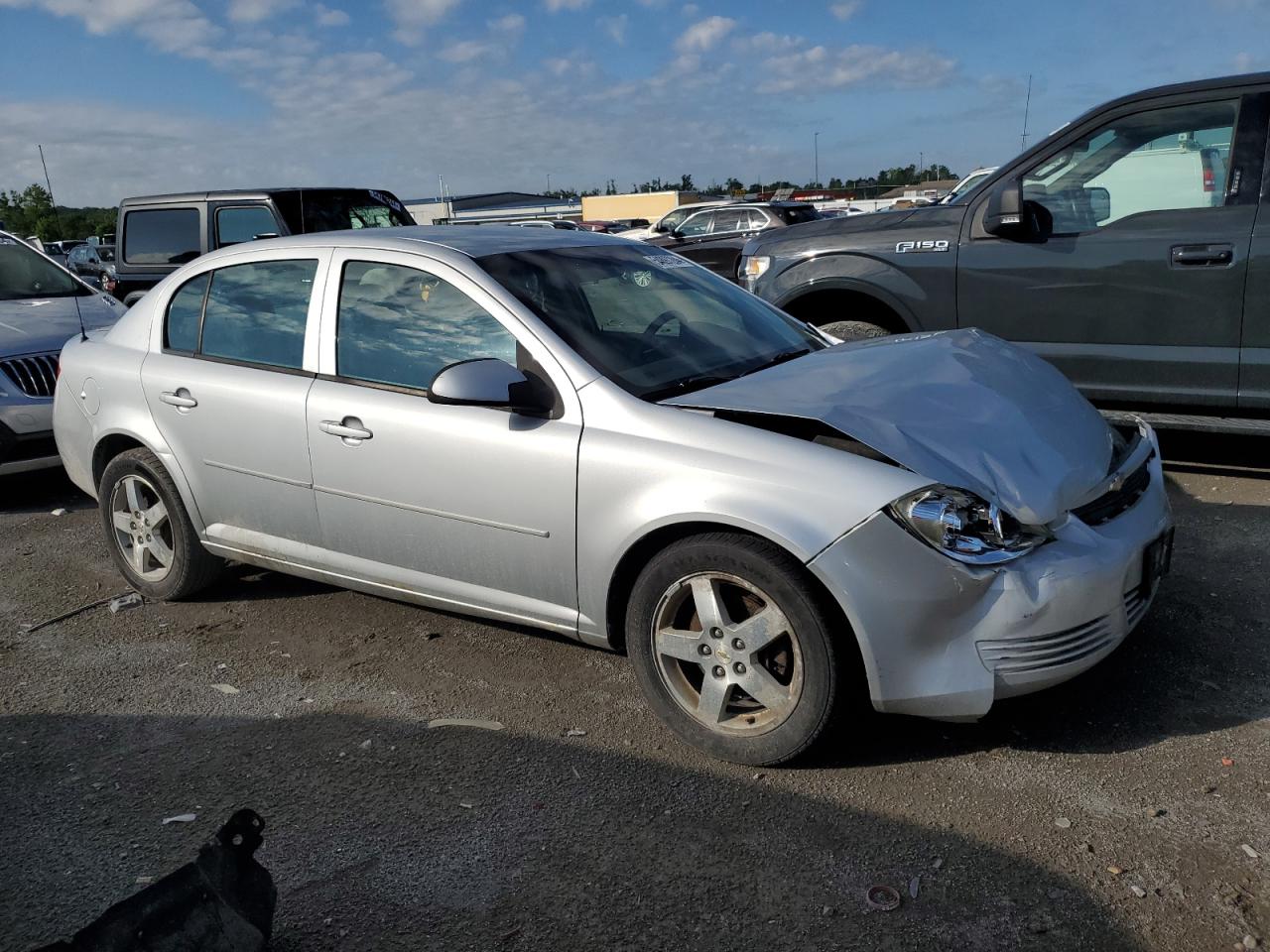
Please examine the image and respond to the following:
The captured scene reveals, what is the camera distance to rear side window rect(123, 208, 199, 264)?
1075 centimetres

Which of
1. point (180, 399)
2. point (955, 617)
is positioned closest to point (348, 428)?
point (180, 399)

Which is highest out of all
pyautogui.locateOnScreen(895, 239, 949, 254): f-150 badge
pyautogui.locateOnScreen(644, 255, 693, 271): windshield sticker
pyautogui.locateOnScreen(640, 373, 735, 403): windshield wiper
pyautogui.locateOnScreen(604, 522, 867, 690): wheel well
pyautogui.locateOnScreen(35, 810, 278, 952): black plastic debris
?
pyautogui.locateOnScreen(644, 255, 693, 271): windshield sticker

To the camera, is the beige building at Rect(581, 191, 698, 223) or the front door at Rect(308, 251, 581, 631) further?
the beige building at Rect(581, 191, 698, 223)

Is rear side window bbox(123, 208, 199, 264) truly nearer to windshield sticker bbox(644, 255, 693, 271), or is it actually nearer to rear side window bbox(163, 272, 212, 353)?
rear side window bbox(163, 272, 212, 353)

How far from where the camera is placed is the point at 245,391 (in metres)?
4.39

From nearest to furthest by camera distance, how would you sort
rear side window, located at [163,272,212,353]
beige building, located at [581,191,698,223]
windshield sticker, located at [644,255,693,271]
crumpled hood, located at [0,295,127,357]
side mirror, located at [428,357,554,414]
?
side mirror, located at [428,357,554,414], windshield sticker, located at [644,255,693,271], rear side window, located at [163,272,212,353], crumpled hood, located at [0,295,127,357], beige building, located at [581,191,698,223]

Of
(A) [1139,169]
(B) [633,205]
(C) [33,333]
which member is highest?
(B) [633,205]

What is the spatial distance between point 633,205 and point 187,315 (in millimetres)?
57050

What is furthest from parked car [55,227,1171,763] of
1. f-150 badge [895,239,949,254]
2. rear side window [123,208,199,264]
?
rear side window [123,208,199,264]

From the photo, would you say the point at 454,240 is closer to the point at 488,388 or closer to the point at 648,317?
the point at 648,317

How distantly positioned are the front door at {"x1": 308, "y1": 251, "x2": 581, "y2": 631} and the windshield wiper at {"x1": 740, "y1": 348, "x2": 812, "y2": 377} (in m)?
0.77

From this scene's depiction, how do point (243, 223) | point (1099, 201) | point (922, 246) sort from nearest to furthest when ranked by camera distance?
point (1099, 201) < point (922, 246) < point (243, 223)

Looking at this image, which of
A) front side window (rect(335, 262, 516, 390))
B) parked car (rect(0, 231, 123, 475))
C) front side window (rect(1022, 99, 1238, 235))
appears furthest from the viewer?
parked car (rect(0, 231, 123, 475))

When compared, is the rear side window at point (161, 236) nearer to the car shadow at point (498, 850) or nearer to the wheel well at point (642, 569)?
the car shadow at point (498, 850)
